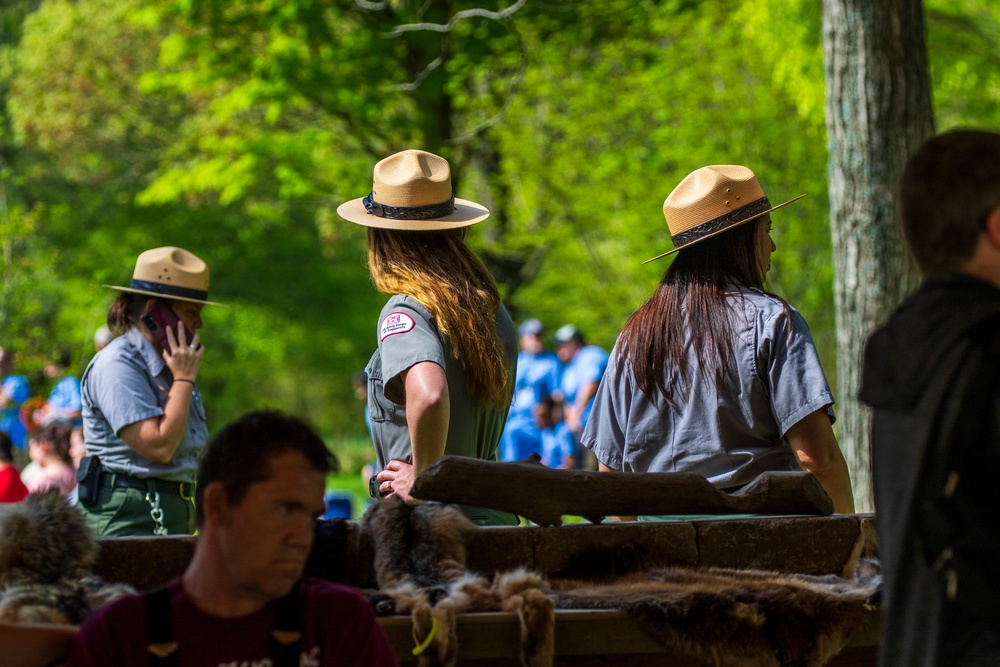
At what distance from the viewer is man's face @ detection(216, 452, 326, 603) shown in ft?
7.90

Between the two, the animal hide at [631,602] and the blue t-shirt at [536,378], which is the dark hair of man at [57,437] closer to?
the blue t-shirt at [536,378]

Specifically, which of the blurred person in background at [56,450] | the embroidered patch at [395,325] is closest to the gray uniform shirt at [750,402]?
the embroidered patch at [395,325]

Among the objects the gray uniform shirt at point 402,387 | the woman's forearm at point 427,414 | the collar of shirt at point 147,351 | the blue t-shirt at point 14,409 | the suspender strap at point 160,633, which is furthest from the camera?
the blue t-shirt at point 14,409

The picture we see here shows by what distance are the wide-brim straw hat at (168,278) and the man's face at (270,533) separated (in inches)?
115

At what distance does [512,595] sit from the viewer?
2.96 m

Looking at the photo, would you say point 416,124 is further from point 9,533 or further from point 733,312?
point 9,533

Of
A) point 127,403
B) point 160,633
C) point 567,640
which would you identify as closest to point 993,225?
point 567,640

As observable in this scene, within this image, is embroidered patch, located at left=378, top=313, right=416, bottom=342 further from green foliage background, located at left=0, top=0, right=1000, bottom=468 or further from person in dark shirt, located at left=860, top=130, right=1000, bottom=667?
green foliage background, located at left=0, top=0, right=1000, bottom=468

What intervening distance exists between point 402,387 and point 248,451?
4.86 feet

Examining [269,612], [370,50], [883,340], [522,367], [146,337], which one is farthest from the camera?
[370,50]

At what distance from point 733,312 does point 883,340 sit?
5.62ft

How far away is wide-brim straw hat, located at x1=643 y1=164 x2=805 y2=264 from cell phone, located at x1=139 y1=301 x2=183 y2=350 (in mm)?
2223

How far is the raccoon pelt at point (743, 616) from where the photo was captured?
2951 mm

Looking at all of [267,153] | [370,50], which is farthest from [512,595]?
[267,153]
